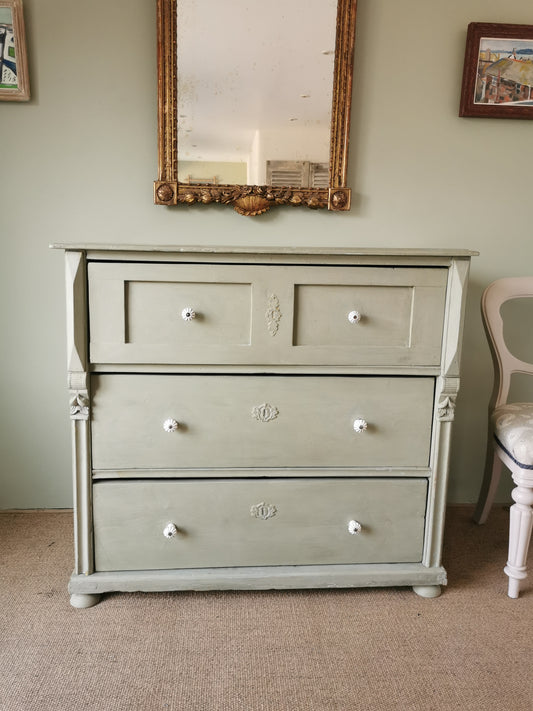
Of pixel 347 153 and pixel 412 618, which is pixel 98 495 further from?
pixel 347 153

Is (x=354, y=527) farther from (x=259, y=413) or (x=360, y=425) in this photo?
(x=259, y=413)

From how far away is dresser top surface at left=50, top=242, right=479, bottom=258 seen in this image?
1.52 metres

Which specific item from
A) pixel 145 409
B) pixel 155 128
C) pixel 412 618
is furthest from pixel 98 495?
pixel 155 128

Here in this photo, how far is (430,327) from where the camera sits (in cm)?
165

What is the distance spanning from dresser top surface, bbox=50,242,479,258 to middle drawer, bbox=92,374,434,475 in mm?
363

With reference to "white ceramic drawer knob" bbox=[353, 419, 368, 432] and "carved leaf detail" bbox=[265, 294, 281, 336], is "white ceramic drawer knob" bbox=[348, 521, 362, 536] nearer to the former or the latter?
"white ceramic drawer knob" bbox=[353, 419, 368, 432]

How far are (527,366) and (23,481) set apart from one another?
2064mm

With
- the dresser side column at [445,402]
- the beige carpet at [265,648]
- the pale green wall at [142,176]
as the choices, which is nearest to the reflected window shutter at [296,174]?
the pale green wall at [142,176]

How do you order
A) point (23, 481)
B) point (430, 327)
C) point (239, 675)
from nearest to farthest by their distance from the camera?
1. point (239, 675)
2. point (430, 327)
3. point (23, 481)

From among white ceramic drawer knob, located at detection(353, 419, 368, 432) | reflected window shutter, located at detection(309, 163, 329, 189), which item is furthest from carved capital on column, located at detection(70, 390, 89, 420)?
reflected window shutter, located at detection(309, 163, 329, 189)

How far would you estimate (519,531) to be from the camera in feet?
5.70

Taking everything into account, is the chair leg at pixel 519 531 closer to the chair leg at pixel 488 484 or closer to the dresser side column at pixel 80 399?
the chair leg at pixel 488 484

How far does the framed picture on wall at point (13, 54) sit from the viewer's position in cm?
195

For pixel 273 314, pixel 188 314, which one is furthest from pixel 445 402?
pixel 188 314
